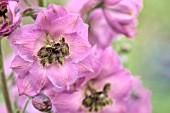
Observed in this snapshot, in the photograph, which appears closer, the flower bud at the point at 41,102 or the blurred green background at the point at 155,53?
the flower bud at the point at 41,102

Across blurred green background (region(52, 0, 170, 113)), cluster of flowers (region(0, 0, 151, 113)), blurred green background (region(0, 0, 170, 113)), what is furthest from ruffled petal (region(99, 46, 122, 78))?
blurred green background (region(52, 0, 170, 113))

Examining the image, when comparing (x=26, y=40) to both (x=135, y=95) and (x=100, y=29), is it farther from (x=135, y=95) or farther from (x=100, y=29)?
(x=135, y=95)

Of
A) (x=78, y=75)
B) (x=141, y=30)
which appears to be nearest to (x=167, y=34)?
(x=141, y=30)

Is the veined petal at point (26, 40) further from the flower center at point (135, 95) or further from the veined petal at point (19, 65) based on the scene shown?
the flower center at point (135, 95)

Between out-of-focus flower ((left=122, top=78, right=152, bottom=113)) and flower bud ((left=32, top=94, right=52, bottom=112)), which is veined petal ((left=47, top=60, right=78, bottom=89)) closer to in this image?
flower bud ((left=32, top=94, right=52, bottom=112))

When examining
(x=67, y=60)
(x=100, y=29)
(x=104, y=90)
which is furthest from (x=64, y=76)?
(x=100, y=29)

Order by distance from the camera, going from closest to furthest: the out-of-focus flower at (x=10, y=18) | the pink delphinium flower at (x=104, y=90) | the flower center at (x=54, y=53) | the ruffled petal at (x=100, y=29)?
the out-of-focus flower at (x=10, y=18) < the flower center at (x=54, y=53) < the pink delphinium flower at (x=104, y=90) < the ruffled petal at (x=100, y=29)

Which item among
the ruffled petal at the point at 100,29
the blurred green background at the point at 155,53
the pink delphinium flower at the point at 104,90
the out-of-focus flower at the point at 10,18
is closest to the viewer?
Answer: the out-of-focus flower at the point at 10,18

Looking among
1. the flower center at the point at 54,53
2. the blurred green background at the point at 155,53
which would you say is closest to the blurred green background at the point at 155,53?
the blurred green background at the point at 155,53
